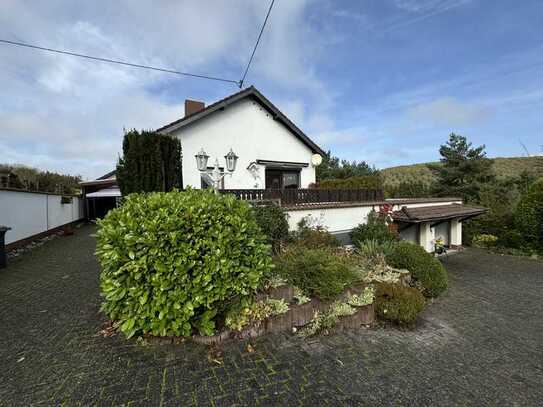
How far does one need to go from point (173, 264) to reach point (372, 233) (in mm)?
6749

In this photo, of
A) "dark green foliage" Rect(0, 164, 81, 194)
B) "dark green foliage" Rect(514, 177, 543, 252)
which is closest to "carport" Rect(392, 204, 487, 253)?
"dark green foliage" Rect(514, 177, 543, 252)

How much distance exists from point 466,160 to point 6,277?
2339 cm

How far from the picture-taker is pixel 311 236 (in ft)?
21.1

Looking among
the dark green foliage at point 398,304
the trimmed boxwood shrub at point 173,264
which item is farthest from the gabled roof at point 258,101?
the dark green foliage at point 398,304

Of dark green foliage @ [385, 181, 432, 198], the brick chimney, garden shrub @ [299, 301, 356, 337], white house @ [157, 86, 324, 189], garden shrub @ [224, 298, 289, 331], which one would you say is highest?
the brick chimney

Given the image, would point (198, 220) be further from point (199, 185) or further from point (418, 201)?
point (418, 201)

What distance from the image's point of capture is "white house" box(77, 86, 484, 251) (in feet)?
26.1

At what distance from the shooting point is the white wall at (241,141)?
948cm

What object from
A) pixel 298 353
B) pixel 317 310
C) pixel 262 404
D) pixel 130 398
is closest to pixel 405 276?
pixel 317 310

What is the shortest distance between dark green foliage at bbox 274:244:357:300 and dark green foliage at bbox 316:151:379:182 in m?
19.6

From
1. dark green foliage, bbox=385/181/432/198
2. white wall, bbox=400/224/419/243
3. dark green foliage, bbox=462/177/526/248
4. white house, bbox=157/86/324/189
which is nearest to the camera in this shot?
white house, bbox=157/86/324/189

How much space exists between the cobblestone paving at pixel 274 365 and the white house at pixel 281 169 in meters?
4.10

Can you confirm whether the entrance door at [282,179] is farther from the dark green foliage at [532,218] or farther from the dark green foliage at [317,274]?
the dark green foliage at [532,218]

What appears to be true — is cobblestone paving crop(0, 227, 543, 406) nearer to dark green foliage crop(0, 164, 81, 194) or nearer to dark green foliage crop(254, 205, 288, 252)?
dark green foliage crop(254, 205, 288, 252)
